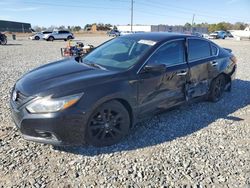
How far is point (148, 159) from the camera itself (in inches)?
128

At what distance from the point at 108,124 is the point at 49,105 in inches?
35.5

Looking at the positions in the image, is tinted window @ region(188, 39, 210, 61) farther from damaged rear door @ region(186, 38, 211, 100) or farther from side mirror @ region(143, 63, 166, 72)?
side mirror @ region(143, 63, 166, 72)

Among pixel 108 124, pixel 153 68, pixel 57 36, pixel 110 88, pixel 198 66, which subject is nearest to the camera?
pixel 110 88

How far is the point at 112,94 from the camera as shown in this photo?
3367 mm

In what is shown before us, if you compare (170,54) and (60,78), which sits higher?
(170,54)

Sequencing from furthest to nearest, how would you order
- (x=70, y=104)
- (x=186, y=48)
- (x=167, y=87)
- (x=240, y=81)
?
(x=240, y=81)
(x=186, y=48)
(x=167, y=87)
(x=70, y=104)

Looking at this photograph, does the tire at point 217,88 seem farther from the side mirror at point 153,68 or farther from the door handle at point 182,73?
the side mirror at point 153,68

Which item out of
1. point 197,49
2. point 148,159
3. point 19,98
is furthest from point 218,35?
point 19,98

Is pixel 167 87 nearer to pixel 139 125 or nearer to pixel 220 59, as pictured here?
pixel 139 125

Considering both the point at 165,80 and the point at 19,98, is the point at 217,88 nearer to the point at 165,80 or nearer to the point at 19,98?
the point at 165,80

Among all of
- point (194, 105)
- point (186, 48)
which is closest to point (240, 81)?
point (194, 105)

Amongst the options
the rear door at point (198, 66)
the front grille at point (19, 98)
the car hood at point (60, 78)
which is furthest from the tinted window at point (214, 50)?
the front grille at point (19, 98)

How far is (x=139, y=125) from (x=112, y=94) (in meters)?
1.11

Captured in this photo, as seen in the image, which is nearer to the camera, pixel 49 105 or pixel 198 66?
pixel 49 105
